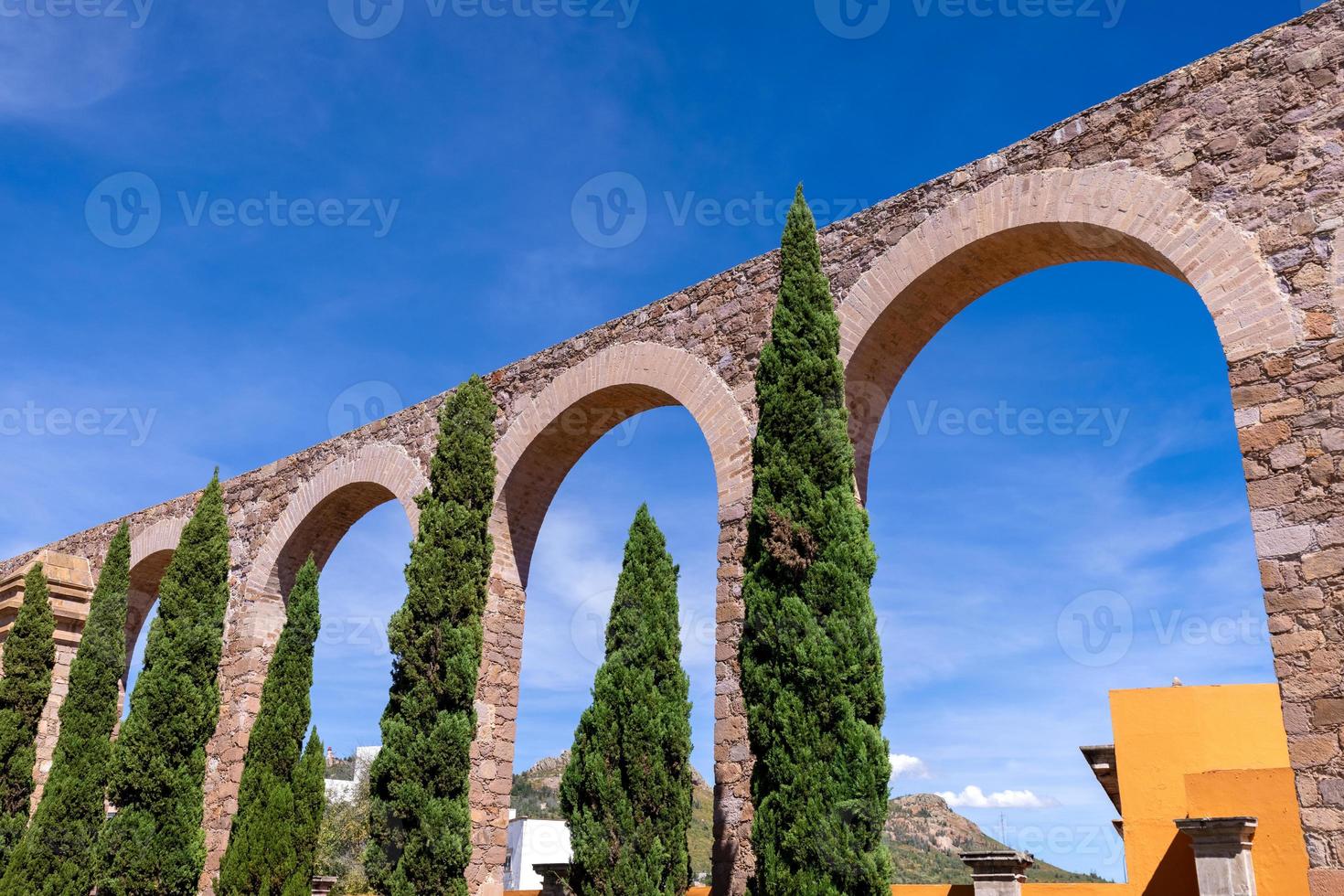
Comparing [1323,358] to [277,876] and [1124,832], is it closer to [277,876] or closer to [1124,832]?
[1124,832]

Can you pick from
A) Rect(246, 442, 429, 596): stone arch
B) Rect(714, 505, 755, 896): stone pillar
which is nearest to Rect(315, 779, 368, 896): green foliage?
Rect(246, 442, 429, 596): stone arch

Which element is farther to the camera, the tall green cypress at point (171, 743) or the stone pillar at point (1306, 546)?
the tall green cypress at point (171, 743)

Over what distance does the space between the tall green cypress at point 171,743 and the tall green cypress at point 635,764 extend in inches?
206

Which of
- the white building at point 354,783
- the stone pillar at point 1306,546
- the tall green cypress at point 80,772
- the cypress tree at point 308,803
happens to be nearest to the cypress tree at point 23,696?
the tall green cypress at point 80,772

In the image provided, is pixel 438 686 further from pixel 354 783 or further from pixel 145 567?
pixel 354 783

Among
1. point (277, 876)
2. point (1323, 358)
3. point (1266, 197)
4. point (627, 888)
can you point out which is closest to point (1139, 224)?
point (1266, 197)

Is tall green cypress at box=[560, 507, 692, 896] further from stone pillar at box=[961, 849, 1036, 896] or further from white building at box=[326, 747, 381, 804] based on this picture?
white building at box=[326, 747, 381, 804]

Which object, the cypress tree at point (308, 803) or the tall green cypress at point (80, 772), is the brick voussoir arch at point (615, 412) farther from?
the tall green cypress at point (80, 772)

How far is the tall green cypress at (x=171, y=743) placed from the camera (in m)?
10.0

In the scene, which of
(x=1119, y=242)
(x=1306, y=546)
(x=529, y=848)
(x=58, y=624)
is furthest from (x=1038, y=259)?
(x=529, y=848)

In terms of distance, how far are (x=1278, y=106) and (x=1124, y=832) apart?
649 centimetres

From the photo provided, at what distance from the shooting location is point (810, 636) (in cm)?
617

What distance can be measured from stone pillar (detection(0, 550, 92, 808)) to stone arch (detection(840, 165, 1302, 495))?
11318 millimetres

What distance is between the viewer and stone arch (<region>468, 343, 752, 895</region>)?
24.8ft
